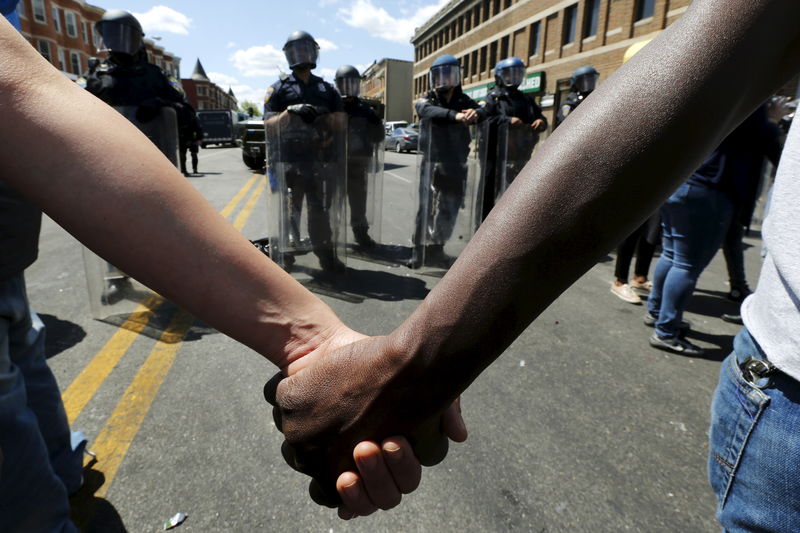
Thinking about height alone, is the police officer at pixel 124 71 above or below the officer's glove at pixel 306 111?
above

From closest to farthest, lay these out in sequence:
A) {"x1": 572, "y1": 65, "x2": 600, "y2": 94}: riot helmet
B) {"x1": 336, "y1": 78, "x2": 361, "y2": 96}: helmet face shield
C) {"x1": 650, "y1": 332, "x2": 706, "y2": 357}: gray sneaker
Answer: {"x1": 650, "y1": 332, "x2": 706, "y2": 357}: gray sneaker, {"x1": 336, "y1": 78, "x2": 361, "y2": 96}: helmet face shield, {"x1": 572, "y1": 65, "x2": 600, "y2": 94}: riot helmet

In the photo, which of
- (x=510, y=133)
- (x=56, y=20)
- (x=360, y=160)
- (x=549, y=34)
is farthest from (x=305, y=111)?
(x=56, y=20)

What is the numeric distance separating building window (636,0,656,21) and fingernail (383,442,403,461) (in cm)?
2559

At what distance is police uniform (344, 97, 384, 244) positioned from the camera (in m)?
6.72

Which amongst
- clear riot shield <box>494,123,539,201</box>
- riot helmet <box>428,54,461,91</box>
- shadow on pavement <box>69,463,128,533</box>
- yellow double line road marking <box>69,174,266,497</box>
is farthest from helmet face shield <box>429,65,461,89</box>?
shadow on pavement <box>69,463,128,533</box>

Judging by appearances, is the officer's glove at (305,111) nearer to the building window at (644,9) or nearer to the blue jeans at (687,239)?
the blue jeans at (687,239)

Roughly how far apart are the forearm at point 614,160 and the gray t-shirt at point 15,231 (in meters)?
1.44

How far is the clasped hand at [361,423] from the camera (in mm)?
804

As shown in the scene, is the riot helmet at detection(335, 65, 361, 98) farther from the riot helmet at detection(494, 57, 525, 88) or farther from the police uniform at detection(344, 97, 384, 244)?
the riot helmet at detection(494, 57, 525, 88)

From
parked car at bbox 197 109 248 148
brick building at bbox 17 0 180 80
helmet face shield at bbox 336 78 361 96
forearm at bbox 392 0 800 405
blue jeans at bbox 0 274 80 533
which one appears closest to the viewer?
forearm at bbox 392 0 800 405

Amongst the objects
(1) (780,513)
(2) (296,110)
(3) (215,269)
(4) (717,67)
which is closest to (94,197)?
(3) (215,269)

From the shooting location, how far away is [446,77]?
5.98 meters

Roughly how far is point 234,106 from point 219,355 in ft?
474

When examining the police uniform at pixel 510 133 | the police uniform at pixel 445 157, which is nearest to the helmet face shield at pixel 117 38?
the police uniform at pixel 445 157
